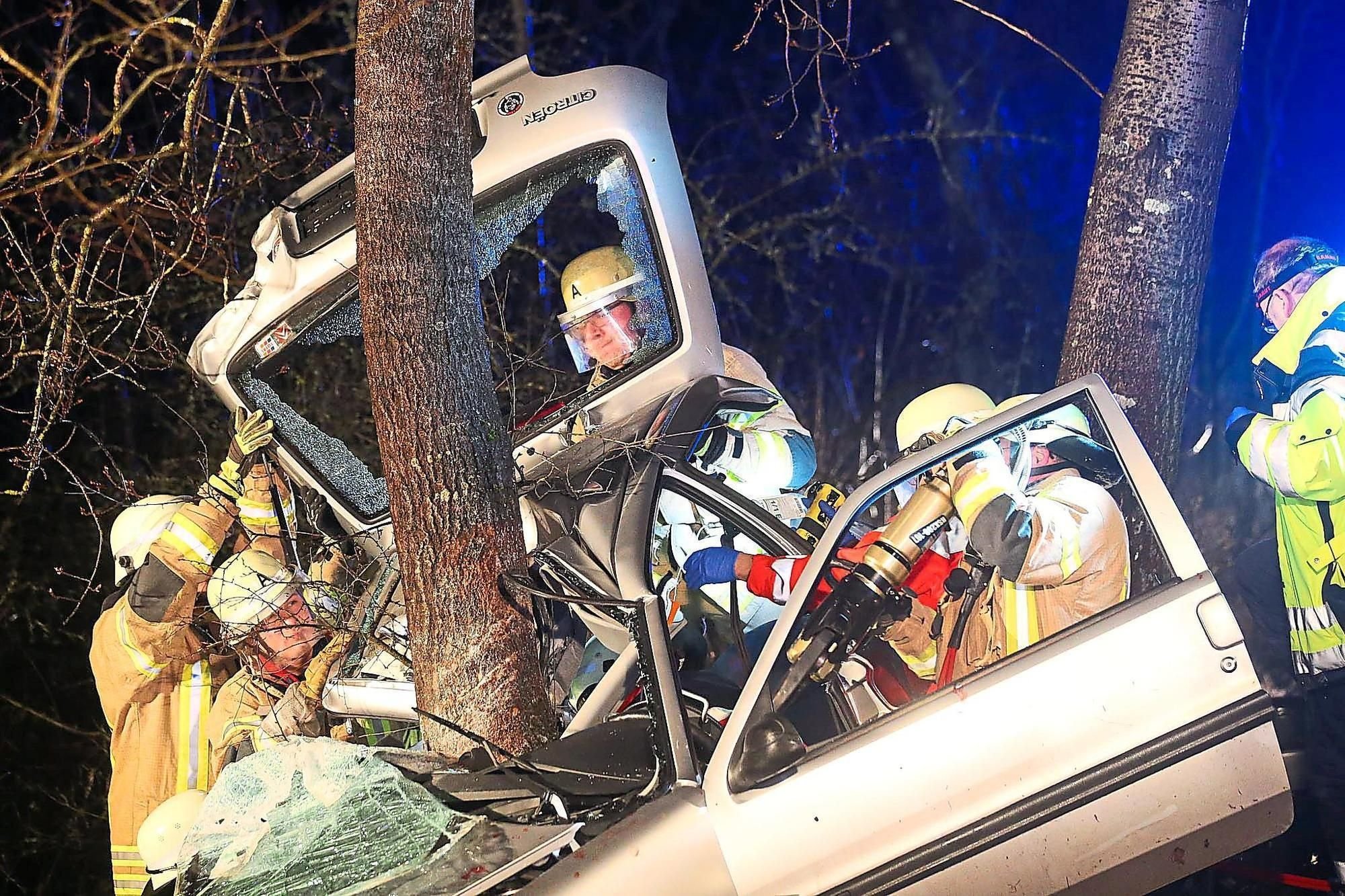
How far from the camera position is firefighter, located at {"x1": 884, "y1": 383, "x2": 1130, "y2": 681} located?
310 centimetres

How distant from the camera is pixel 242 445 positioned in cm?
459

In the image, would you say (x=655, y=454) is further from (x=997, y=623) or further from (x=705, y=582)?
(x=997, y=623)

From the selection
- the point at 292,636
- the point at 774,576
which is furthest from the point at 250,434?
the point at 774,576

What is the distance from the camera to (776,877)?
2.78 metres

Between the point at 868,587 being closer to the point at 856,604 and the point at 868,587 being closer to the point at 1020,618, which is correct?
the point at 856,604

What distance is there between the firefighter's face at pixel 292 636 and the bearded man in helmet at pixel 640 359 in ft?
4.83

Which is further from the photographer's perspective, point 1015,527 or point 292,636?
point 292,636

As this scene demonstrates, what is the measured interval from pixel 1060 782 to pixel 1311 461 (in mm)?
1890

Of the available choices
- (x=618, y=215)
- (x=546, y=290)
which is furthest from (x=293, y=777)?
(x=546, y=290)

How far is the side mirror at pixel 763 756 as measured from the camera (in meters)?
2.80

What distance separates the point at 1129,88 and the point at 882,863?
3.18m

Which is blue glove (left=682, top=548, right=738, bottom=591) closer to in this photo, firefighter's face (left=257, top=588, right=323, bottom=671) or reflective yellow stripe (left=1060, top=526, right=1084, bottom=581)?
reflective yellow stripe (left=1060, top=526, right=1084, bottom=581)

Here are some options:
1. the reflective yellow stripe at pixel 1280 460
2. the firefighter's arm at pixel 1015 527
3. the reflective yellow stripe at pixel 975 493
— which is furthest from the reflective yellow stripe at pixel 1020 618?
the reflective yellow stripe at pixel 1280 460

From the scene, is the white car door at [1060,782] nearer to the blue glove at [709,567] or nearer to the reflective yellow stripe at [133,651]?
the blue glove at [709,567]
